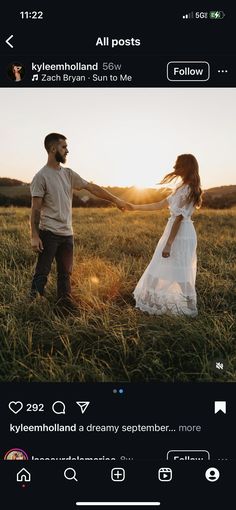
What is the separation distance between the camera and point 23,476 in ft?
7.40

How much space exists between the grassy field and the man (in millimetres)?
260

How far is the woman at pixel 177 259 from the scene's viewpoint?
407 centimetres

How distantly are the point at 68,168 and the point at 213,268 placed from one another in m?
2.72

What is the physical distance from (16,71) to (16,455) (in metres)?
2.69

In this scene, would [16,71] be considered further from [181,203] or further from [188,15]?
[181,203]

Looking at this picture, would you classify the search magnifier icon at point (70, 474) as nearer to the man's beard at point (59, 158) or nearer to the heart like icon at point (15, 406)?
the heart like icon at point (15, 406)

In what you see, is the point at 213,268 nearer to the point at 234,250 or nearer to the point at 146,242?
the point at 234,250

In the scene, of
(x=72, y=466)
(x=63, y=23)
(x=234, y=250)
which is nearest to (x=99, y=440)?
(x=72, y=466)

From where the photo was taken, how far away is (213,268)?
567 centimetres

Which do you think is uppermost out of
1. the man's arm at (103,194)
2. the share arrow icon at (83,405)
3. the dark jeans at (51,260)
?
the man's arm at (103,194)

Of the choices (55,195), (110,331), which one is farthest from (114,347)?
(55,195)

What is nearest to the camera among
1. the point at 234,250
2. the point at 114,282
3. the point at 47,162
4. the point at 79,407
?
the point at 79,407

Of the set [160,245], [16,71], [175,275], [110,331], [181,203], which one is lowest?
[110,331]

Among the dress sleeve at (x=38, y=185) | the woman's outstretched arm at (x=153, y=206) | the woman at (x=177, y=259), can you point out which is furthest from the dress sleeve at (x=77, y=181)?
the woman at (x=177, y=259)
